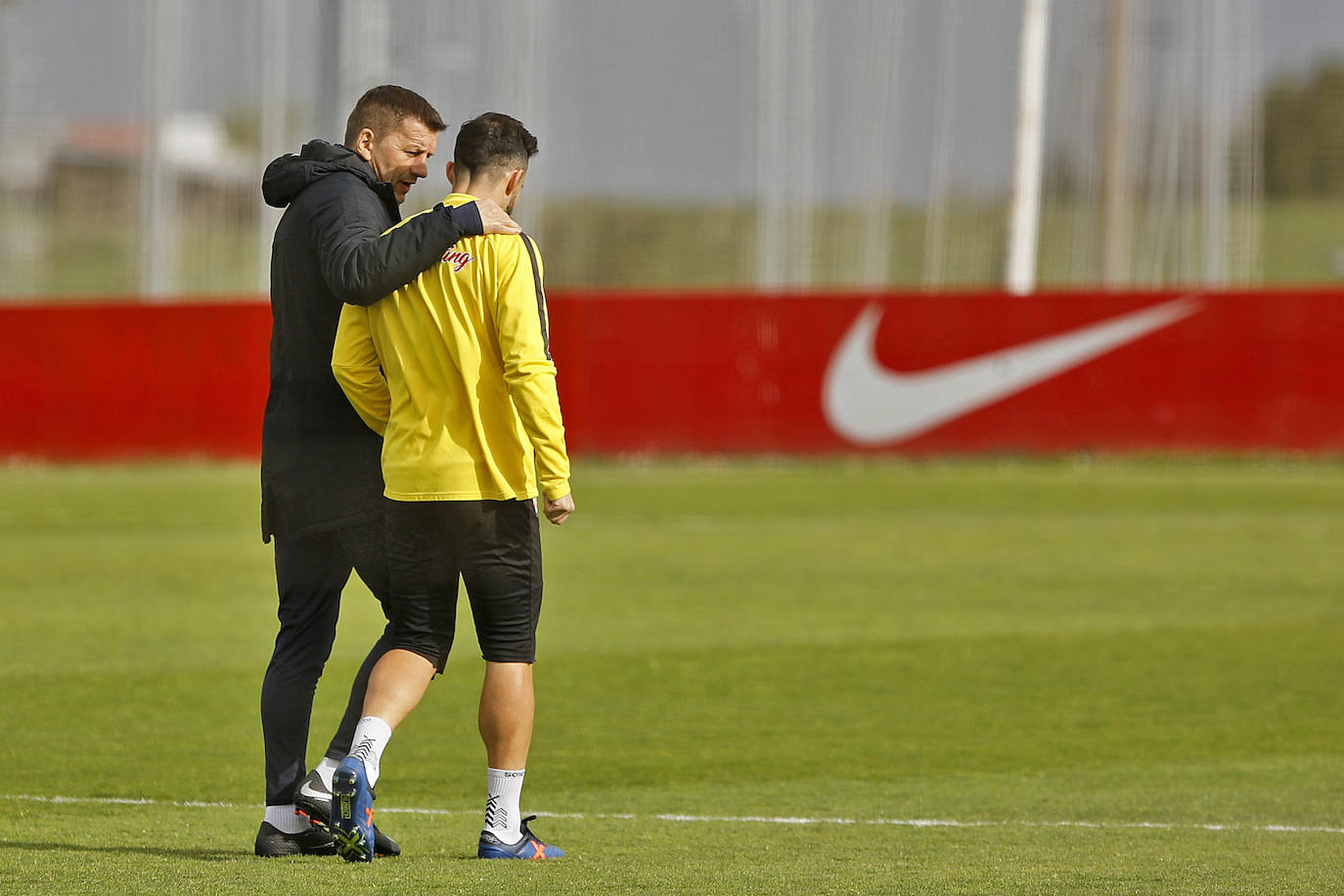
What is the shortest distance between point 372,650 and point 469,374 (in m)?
0.81

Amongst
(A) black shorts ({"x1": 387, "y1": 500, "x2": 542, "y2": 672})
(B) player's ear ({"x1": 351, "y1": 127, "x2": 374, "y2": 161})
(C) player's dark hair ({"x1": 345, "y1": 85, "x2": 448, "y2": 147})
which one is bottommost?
(A) black shorts ({"x1": 387, "y1": 500, "x2": 542, "y2": 672})

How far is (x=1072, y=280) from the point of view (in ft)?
89.6

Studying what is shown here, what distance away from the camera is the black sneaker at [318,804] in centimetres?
574

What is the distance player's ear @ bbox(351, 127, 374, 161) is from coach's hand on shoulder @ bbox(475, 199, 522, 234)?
562 millimetres

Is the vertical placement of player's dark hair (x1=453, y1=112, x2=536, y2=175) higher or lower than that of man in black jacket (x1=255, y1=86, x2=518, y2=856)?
higher

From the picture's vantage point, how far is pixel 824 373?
22875 mm

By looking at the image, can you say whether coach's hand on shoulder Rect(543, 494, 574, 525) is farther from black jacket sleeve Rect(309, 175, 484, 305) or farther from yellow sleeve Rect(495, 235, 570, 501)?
black jacket sleeve Rect(309, 175, 484, 305)

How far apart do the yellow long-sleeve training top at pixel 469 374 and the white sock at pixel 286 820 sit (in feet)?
3.10

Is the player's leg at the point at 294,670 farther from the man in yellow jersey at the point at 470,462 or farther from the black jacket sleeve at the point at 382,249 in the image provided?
the black jacket sleeve at the point at 382,249

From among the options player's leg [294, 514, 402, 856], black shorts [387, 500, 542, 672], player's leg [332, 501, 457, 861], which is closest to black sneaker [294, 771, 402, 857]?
player's leg [294, 514, 402, 856]

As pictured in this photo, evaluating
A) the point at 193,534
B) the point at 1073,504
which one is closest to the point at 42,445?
the point at 193,534

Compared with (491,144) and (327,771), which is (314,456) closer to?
(327,771)

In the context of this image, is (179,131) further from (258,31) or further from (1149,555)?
(1149,555)

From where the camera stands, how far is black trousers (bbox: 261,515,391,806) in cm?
579
